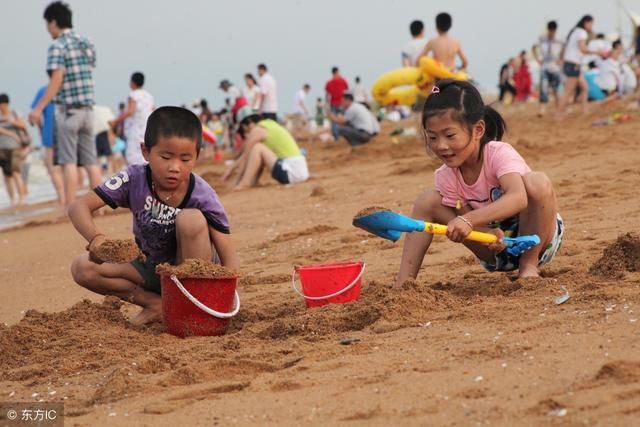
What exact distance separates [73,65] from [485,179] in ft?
17.8

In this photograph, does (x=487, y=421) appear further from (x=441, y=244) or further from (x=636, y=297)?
(x=441, y=244)

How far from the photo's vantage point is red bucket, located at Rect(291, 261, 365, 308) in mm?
3737

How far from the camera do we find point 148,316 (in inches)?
158

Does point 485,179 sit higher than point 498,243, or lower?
higher

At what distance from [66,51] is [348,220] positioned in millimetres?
3316

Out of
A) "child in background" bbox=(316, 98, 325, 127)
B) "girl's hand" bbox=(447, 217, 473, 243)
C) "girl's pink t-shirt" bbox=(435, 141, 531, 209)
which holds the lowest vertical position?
"child in background" bbox=(316, 98, 325, 127)

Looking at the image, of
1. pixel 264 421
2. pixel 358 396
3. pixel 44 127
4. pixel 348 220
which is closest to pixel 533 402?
pixel 358 396

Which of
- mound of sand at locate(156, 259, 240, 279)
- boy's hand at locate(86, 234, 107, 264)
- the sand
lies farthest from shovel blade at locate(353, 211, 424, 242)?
boy's hand at locate(86, 234, 107, 264)

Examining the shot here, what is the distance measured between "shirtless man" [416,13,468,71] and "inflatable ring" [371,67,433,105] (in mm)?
301

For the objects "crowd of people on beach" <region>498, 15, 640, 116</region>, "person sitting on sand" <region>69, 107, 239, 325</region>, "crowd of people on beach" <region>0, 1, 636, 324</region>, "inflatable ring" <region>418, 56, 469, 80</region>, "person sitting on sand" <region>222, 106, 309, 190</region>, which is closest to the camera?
"crowd of people on beach" <region>0, 1, 636, 324</region>

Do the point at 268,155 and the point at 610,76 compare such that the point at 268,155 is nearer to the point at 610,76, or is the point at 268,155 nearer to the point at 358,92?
the point at 610,76

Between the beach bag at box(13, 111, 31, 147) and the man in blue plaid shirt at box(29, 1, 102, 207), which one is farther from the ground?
the man in blue plaid shirt at box(29, 1, 102, 207)

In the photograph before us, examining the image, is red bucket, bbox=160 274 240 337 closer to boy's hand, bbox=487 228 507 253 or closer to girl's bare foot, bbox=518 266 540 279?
boy's hand, bbox=487 228 507 253

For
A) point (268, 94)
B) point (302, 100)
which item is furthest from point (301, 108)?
point (268, 94)
